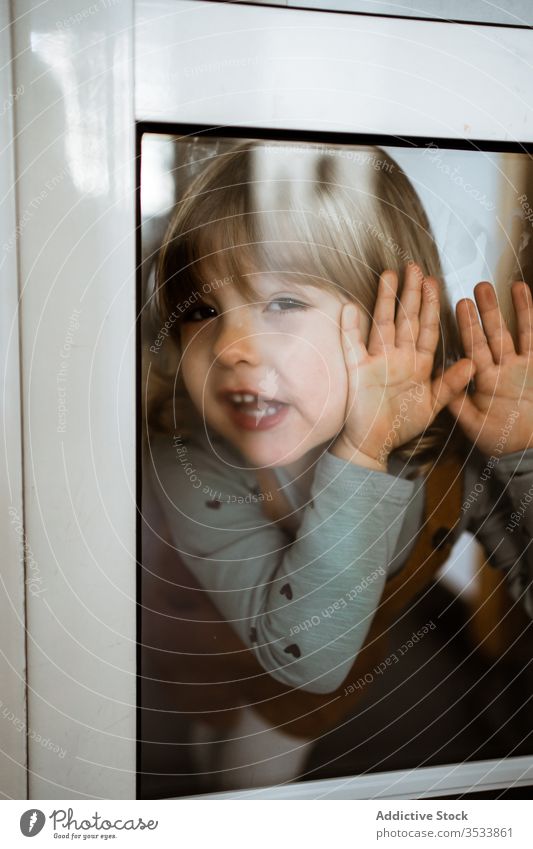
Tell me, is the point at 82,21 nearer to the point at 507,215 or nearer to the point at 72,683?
the point at 507,215

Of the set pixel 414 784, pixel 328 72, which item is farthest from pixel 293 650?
pixel 328 72

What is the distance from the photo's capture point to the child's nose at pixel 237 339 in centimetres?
60

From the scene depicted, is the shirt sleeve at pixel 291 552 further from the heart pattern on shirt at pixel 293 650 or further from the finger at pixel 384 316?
the finger at pixel 384 316

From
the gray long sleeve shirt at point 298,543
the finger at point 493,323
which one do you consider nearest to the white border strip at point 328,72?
the finger at point 493,323

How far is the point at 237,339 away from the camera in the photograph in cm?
60

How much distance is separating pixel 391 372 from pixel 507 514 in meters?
0.18

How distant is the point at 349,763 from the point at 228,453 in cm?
32

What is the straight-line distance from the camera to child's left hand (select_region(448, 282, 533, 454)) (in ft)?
2.11

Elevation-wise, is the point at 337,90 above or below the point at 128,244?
above

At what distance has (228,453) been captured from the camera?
2.02 feet

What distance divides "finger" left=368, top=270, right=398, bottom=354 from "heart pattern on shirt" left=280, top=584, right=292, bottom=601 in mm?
214

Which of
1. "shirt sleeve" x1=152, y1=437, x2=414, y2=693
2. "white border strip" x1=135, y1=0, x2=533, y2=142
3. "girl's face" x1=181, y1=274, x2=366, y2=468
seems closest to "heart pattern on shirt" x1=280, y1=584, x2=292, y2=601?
"shirt sleeve" x1=152, y1=437, x2=414, y2=693

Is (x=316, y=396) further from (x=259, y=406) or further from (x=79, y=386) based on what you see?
(x=79, y=386)

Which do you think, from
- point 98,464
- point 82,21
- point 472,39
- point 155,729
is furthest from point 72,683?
point 472,39
